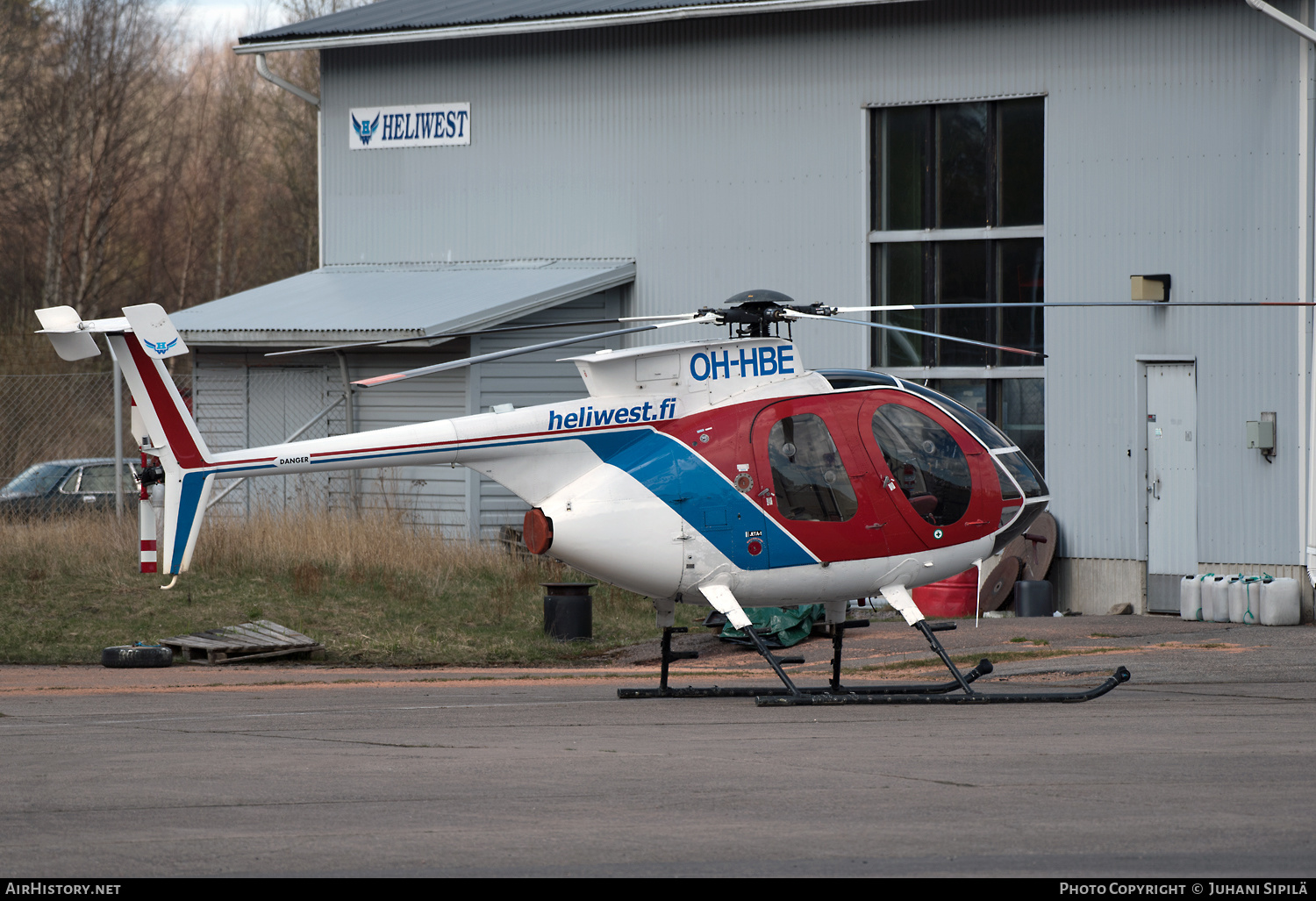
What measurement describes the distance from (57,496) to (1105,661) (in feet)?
60.4

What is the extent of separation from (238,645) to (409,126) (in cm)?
1206

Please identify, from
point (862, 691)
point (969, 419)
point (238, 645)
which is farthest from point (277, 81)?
point (862, 691)

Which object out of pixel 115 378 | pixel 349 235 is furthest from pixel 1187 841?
pixel 349 235

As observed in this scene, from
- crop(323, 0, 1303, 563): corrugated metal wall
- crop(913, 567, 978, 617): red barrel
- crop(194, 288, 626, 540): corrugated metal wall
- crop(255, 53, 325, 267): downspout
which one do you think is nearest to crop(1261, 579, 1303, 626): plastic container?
crop(323, 0, 1303, 563): corrugated metal wall

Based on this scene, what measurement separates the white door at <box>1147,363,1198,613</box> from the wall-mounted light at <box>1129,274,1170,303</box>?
91 centimetres

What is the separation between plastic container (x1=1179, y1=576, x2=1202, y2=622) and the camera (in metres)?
19.8

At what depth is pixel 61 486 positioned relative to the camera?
27.4m

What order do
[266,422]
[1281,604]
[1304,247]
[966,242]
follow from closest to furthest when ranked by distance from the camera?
[1281,604], [1304,247], [966,242], [266,422]

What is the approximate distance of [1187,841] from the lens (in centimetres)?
743

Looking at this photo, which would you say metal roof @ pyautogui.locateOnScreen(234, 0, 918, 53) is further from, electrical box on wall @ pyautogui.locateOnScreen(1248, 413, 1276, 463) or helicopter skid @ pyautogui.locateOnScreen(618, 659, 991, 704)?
helicopter skid @ pyautogui.locateOnScreen(618, 659, 991, 704)

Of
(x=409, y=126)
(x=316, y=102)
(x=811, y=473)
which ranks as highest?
(x=316, y=102)

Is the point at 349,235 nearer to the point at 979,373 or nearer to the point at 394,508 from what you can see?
the point at 394,508

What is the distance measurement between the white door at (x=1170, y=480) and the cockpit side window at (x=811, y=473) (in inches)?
387

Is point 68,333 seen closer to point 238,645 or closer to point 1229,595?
point 238,645
